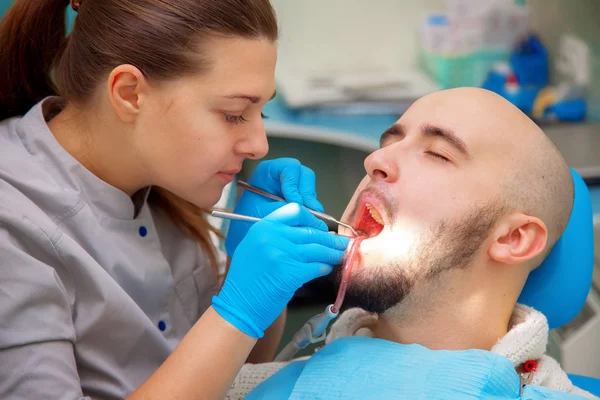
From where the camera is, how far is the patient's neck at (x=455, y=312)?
1323 mm

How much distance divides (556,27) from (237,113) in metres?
1.96

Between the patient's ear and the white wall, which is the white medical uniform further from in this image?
the white wall

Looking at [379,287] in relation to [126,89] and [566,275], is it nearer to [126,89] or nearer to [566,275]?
[566,275]

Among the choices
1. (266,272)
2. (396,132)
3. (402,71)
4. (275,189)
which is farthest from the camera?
(402,71)

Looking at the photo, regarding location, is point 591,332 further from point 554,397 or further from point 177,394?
point 177,394

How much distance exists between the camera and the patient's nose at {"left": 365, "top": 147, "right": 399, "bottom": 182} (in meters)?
1.34

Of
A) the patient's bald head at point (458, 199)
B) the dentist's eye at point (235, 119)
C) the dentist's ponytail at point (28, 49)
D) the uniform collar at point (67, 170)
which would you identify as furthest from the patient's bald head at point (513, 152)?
the dentist's ponytail at point (28, 49)

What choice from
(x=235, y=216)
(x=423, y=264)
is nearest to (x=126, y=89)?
(x=235, y=216)

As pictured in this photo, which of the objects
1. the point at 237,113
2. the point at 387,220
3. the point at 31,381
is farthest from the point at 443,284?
the point at 31,381

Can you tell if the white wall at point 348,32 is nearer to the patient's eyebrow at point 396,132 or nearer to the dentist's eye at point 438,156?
the patient's eyebrow at point 396,132

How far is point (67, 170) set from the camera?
4.64 feet

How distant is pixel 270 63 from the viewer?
1.40 metres

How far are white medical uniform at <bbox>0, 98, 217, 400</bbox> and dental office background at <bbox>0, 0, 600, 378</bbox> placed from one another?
0.59 metres

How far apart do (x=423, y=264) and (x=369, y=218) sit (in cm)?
16
